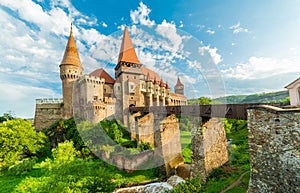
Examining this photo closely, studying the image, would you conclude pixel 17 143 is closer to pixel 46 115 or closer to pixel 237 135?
pixel 46 115

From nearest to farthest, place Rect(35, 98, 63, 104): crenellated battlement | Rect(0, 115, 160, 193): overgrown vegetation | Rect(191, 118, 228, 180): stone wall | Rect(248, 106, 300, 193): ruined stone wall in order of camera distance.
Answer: Rect(248, 106, 300, 193): ruined stone wall
Rect(0, 115, 160, 193): overgrown vegetation
Rect(191, 118, 228, 180): stone wall
Rect(35, 98, 63, 104): crenellated battlement

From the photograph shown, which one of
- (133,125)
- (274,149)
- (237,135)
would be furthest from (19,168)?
(237,135)

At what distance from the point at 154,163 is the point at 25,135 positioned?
17.7 m

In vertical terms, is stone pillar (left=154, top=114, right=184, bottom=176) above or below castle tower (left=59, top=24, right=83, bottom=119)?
below

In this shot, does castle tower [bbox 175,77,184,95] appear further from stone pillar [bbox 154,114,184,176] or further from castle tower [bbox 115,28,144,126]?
castle tower [bbox 115,28,144,126]

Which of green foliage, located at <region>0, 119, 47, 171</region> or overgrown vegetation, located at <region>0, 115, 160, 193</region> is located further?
green foliage, located at <region>0, 119, 47, 171</region>

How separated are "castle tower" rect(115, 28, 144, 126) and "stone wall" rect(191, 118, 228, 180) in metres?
13.4

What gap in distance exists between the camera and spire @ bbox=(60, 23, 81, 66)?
82.3ft

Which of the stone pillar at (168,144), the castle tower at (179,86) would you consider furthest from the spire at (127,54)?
the stone pillar at (168,144)

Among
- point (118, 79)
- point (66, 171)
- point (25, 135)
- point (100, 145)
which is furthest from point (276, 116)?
point (25, 135)

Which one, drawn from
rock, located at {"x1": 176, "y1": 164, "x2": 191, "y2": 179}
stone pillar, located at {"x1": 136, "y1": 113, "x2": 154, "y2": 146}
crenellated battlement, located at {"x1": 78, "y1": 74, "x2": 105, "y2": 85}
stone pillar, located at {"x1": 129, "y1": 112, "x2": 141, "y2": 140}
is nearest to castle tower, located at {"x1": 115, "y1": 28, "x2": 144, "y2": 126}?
stone pillar, located at {"x1": 129, "y1": 112, "x2": 141, "y2": 140}

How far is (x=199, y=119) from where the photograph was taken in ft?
35.8

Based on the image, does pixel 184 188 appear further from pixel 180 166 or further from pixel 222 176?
pixel 180 166

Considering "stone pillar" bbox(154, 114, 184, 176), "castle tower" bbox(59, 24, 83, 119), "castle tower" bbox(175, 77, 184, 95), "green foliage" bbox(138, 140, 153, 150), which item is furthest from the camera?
"castle tower" bbox(59, 24, 83, 119)
